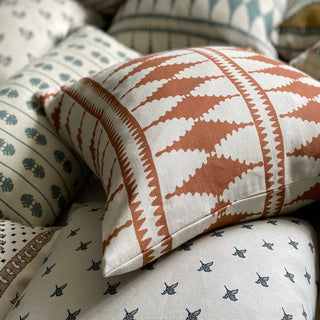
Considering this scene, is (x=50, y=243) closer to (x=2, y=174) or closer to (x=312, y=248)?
(x=2, y=174)

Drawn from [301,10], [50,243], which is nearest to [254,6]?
[301,10]

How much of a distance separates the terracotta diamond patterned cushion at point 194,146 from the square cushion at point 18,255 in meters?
0.13

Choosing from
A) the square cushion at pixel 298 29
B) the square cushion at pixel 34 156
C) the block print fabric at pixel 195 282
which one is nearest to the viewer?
the block print fabric at pixel 195 282

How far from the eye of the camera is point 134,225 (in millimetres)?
487

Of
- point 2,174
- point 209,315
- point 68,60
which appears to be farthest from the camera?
point 68,60

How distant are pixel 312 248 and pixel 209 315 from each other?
0.20 m

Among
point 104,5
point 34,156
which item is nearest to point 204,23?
point 104,5

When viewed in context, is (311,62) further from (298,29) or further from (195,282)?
(195,282)

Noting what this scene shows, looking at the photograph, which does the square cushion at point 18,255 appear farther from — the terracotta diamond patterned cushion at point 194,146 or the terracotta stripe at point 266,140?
the terracotta stripe at point 266,140

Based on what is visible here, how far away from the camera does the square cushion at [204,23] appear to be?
0.95 metres

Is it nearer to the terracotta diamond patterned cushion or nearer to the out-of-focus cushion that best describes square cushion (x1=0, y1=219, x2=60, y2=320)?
the terracotta diamond patterned cushion

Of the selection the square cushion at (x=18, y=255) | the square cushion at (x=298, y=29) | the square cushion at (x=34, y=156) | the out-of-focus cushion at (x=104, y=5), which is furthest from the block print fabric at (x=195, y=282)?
the out-of-focus cushion at (x=104, y=5)

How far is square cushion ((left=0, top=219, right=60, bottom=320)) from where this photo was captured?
56cm

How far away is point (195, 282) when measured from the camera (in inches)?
19.3
